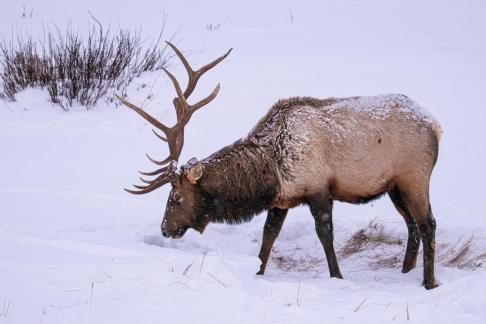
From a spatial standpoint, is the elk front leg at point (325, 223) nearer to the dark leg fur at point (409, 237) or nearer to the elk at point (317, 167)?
the elk at point (317, 167)

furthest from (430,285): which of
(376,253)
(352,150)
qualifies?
(352,150)

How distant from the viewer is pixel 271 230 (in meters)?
6.30

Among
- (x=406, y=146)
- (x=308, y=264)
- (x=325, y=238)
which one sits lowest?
(x=308, y=264)

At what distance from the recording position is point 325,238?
583 centimetres

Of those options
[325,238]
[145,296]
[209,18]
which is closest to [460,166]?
[325,238]

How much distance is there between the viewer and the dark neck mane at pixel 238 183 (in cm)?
592

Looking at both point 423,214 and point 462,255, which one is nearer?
point 423,214

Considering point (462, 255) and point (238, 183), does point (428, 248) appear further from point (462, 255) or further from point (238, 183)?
point (238, 183)

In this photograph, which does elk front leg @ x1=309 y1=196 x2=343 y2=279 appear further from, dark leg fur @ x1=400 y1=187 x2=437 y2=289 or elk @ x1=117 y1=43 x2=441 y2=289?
dark leg fur @ x1=400 y1=187 x2=437 y2=289

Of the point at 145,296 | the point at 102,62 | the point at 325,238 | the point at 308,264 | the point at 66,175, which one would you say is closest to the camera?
the point at 145,296

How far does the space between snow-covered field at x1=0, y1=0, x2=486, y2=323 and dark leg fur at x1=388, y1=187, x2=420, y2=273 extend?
0.13 m

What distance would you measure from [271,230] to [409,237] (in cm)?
127

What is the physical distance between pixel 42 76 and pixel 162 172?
4810 millimetres

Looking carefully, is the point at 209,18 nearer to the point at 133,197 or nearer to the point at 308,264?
the point at 133,197
